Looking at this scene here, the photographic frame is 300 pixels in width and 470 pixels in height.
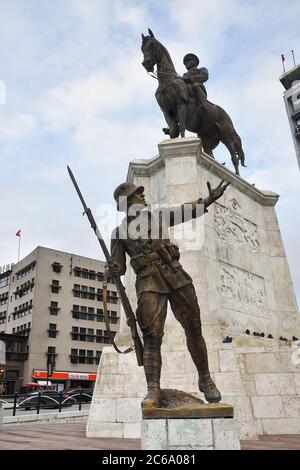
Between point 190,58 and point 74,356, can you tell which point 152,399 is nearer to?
point 190,58

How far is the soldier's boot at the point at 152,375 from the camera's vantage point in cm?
378

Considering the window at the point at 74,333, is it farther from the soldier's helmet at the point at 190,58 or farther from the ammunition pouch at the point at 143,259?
the ammunition pouch at the point at 143,259

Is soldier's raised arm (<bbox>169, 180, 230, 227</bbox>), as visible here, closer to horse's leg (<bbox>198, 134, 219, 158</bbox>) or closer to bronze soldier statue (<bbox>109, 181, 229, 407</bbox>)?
bronze soldier statue (<bbox>109, 181, 229, 407</bbox>)

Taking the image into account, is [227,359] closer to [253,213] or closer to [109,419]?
[109,419]

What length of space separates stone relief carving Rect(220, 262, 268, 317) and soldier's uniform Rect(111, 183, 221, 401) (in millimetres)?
3809

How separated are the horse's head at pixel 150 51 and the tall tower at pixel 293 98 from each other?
68.5 metres

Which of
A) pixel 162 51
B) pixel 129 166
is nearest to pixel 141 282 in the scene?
pixel 129 166

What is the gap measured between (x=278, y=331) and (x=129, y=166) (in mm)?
5233

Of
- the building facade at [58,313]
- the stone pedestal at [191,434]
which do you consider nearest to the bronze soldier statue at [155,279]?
the stone pedestal at [191,434]

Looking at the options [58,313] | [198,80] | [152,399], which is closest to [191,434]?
[152,399]

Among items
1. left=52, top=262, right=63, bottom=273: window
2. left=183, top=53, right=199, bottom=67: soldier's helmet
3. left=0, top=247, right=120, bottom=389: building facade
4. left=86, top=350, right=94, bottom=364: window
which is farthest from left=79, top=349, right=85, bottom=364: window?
left=183, top=53, right=199, bottom=67: soldier's helmet

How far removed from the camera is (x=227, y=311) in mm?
7832

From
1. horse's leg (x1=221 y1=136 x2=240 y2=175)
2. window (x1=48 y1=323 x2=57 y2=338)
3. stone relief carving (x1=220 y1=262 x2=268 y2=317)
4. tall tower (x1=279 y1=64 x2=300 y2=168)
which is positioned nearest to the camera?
stone relief carving (x1=220 y1=262 x2=268 y2=317)

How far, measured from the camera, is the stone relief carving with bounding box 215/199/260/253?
8859 mm
